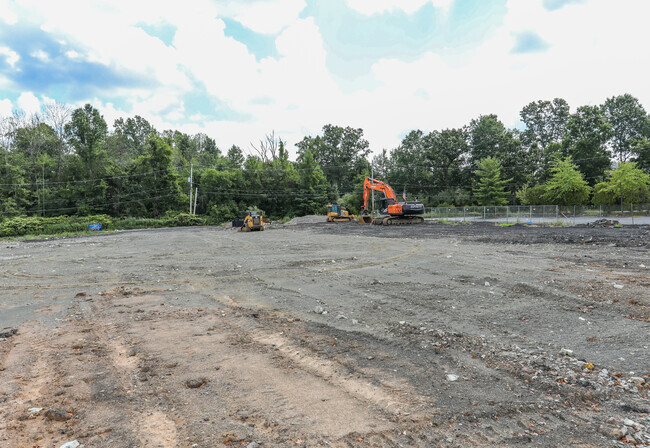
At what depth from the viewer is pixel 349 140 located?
76.8 meters

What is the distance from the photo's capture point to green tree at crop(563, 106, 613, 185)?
51719 millimetres

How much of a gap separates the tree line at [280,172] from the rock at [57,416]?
4845 cm

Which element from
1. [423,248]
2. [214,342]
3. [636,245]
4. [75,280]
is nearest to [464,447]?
[214,342]

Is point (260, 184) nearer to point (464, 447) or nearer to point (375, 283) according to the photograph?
point (375, 283)

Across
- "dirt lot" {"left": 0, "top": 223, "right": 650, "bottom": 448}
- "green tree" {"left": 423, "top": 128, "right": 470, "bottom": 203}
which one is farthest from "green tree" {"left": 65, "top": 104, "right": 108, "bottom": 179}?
"green tree" {"left": 423, "top": 128, "right": 470, "bottom": 203}

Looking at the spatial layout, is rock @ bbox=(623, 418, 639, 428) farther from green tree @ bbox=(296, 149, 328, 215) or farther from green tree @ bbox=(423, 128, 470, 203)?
green tree @ bbox=(423, 128, 470, 203)

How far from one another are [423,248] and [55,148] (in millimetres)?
62471

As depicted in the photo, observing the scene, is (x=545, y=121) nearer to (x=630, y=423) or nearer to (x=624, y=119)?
(x=624, y=119)

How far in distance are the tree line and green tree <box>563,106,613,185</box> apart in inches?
5.9

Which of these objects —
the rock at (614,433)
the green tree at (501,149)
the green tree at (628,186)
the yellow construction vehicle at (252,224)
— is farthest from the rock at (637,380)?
the green tree at (501,149)

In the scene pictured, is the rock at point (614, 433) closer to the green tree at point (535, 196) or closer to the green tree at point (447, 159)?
the green tree at point (535, 196)

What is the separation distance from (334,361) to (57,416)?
2.78 metres

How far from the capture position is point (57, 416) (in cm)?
312

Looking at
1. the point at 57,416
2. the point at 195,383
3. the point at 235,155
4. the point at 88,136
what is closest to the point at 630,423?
the point at 195,383
